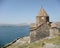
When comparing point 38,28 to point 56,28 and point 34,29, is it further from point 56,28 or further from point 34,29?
point 56,28

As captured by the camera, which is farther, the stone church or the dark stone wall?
the dark stone wall

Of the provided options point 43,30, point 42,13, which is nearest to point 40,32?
point 43,30

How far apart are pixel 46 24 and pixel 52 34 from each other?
85.3 inches

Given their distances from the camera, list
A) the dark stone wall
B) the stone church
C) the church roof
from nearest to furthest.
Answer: the stone church → the dark stone wall → the church roof

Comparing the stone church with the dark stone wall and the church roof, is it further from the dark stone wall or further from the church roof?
the church roof

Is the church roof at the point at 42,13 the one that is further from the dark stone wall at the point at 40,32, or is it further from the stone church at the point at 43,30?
the dark stone wall at the point at 40,32

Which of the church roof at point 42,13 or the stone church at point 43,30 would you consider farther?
the church roof at point 42,13

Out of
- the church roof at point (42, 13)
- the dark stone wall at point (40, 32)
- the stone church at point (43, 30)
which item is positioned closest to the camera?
the stone church at point (43, 30)

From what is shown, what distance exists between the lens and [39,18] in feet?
110

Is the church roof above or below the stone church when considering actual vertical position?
above

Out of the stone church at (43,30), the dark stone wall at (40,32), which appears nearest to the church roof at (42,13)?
the stone church at (43,30)

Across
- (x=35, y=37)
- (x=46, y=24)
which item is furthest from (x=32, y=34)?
(x=46, y=24)

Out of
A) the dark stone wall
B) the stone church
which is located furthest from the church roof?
the dark stone wall

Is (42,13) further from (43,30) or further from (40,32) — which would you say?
(40,32)
